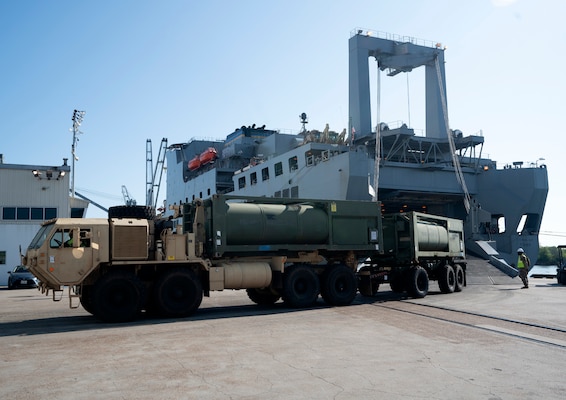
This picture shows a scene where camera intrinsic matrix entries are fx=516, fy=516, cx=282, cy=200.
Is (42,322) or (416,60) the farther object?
(416,60)

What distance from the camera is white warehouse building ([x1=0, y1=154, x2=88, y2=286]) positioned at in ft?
115

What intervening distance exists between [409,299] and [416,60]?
113 ft

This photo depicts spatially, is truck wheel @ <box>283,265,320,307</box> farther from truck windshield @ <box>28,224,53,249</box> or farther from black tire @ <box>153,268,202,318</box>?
truck windshield @ <box>28,224,53,249</box>

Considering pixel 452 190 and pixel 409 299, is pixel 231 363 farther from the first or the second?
pixel 452 190

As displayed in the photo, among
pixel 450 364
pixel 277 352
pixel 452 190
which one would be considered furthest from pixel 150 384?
pixel 452 190

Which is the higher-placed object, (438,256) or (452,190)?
(452,190)

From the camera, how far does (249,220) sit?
51.6 feet

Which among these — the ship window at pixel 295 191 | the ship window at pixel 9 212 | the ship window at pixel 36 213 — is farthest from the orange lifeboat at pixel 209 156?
the ship window at pixel 9 212

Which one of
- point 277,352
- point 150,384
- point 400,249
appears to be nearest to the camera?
point 150,384

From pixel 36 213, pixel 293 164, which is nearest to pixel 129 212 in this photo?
pixel 36 213

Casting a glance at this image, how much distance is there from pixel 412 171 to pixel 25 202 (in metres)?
28.6

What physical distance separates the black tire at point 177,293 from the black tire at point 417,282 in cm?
826

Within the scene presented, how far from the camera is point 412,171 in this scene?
40.8 m

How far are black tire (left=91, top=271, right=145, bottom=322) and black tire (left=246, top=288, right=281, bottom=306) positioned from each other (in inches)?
184
